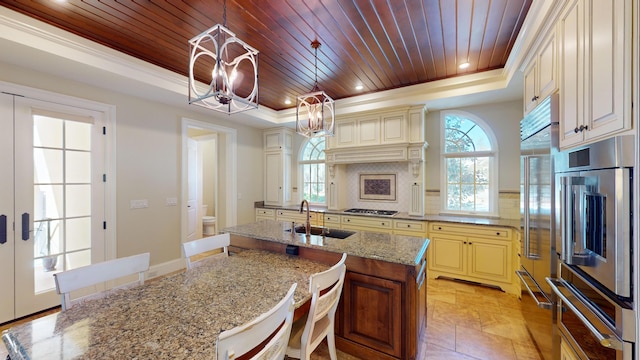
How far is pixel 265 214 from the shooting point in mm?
5293

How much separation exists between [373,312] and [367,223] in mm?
2271

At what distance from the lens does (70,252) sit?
9.51 feet

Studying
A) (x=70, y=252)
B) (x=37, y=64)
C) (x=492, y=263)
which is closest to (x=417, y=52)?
(x=492, y=263)

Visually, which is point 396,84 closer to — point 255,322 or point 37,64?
point 255,322

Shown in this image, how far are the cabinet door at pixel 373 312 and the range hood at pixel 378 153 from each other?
2.54 m

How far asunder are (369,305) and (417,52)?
257 cm

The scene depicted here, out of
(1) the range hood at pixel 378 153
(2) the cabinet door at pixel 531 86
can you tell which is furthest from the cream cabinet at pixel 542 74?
(1) the range hood at pixel 378 153

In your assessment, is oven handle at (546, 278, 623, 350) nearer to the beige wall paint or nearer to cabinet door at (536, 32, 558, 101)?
cabinet door at (536, 32, 558, 101)

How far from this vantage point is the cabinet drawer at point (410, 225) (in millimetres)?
3607

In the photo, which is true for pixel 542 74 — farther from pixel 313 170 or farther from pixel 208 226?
pixel 208 226

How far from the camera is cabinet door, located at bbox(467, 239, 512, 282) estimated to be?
3141 millimetres

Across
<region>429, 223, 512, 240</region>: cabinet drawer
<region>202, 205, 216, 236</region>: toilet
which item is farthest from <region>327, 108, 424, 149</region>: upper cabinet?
<region>202, 205, 216, 236</region>: toilet

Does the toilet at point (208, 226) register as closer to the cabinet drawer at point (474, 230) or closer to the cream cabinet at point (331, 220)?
the cream cabinet at point (331, 220)

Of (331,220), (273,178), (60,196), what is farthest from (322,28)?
(273,178)
